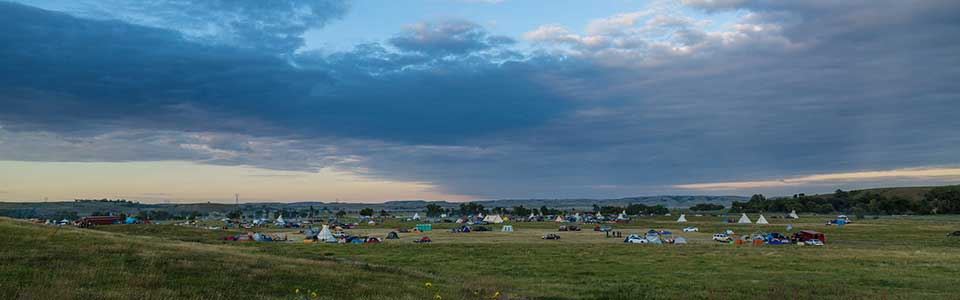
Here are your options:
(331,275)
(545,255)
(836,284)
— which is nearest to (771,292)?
(836,284)

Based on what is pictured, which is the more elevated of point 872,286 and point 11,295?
point 11,295

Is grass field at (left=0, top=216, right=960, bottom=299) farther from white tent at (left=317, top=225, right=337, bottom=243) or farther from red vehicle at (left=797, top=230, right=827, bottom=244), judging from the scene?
white tent at (left=317, top=225, right=337, bottom=243)

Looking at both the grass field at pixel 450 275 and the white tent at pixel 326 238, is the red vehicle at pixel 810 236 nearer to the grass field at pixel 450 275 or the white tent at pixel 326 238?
the grass field at pixel 450 275

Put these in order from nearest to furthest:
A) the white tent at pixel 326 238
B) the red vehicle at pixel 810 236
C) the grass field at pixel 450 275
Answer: the grass field at pixel 450 275 < the red vehicle at pixel 810 236 < the white tent at pixel 326 238

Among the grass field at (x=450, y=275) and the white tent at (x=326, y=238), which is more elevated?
the grass field at (x=450, y=275)

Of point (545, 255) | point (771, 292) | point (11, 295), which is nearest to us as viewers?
point (11, 295)

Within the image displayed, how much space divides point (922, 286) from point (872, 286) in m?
2.16

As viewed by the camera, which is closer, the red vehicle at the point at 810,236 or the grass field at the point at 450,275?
the grass field at the point at 450,275

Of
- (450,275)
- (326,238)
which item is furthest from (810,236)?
(326,238)

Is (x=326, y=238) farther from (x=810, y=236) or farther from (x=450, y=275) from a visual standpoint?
(x=810, y=236)

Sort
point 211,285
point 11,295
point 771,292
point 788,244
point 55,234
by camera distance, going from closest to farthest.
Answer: point 11,295
point 211,285
point 771,292
point 55,234
point 788,244

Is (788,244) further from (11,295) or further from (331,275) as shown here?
(11,295)

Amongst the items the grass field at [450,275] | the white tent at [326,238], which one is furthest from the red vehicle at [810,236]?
the white tent at [326,238]

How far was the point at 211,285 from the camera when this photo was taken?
18906 mm
